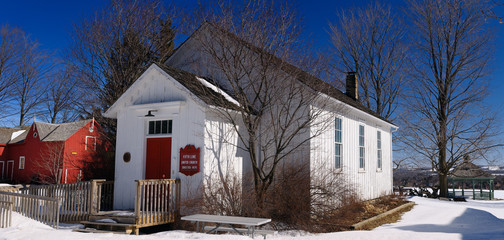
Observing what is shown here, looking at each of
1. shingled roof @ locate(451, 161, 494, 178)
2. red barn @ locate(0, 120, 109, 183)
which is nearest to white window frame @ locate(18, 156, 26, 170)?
red barn @ locate(0, 120, 109, 183)

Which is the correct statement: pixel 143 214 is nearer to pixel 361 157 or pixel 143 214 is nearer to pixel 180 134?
pixel 180 134

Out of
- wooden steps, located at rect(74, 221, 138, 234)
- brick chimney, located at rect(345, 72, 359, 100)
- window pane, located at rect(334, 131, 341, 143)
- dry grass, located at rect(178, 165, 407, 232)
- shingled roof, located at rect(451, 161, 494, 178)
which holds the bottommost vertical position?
wooden steps, located at rect(74, 221, 138, 234)

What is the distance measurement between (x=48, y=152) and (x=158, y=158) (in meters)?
17.7

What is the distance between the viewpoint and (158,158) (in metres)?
12.4

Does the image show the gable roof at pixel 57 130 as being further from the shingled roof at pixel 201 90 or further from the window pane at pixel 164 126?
the shingled roof at pixel 201 90

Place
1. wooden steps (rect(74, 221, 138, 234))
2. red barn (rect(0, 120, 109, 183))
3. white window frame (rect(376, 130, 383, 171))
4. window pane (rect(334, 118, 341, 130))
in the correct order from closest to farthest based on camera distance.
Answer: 1. wooden steps (rect(74, 221, 138, 234))
2. window pane (rect(334, 118, 341, 130))
3. white window frame (rect(376, 130, 383, 171))
4. red barn (rect(0, 120, 109, 183))

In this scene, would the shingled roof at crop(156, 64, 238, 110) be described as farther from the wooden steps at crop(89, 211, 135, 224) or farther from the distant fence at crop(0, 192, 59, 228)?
the distant fence at crop(0, 192, 59, 228)

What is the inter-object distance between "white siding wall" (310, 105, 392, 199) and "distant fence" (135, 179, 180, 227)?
A: 4263 millimetres

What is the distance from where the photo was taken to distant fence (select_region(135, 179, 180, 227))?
10406 mm

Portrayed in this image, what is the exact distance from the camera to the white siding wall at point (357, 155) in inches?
540

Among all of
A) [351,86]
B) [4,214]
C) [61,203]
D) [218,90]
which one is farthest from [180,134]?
[351,86]

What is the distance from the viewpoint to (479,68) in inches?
1136

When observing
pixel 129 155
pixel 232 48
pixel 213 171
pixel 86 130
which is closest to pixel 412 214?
pixel 213 171

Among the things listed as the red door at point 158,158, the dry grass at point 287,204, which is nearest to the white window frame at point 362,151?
the dry grass at point 287,204
